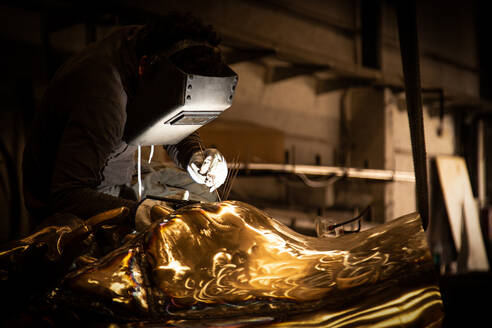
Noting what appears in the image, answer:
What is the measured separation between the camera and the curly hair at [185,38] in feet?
2.51

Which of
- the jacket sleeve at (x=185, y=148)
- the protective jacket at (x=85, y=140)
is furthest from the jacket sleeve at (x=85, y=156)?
the jacket sleeve at (x=185, y=148)

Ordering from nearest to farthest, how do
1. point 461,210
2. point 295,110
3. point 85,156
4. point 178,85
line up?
point 178,85 → point 85,156 → point 295,110 → point 461,210

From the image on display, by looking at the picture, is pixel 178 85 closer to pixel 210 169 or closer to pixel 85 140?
pixel 210 169

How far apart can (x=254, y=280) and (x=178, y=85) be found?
383mm

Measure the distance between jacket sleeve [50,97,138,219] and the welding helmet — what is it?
0.08m

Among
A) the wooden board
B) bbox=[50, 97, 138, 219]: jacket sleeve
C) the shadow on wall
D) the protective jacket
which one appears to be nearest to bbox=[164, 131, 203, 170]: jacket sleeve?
the protective jacket

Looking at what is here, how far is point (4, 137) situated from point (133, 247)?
199cm

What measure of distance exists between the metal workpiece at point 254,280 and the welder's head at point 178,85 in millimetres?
283

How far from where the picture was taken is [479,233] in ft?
18.1

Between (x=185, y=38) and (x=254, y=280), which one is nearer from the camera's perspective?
(x=254, y=280)

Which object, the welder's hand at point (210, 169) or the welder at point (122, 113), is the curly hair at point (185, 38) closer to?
the welder at point (122, 113)

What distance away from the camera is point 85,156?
2.87 feet

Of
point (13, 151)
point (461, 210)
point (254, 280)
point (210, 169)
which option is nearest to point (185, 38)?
point (210, 169)

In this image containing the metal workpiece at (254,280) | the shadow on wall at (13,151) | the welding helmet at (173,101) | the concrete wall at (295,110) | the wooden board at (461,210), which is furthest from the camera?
the wooden board at (461,210)
